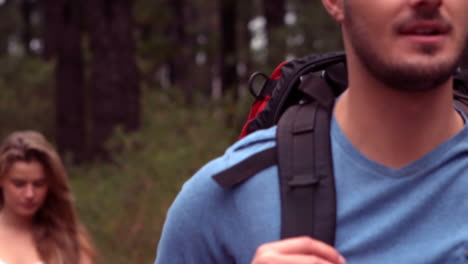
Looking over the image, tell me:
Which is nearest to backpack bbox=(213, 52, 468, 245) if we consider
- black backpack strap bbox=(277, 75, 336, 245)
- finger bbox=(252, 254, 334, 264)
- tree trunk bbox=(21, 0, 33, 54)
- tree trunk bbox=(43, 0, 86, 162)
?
black backpack strap bbox=(277, 75, 336, 245)

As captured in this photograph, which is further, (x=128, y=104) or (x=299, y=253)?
(x=128, y=104)

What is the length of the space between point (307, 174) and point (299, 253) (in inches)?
9.7

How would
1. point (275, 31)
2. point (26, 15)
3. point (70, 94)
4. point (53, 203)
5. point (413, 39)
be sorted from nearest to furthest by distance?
point (413, 39)
point (53, 203)
point (275, 31)
point (70, 94)
point (26, 15)

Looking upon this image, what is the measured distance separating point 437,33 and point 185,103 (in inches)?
413

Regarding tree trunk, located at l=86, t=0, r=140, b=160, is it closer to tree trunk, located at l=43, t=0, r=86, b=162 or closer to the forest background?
the forest background

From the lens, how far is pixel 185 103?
12.5m

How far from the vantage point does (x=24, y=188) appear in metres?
6.45

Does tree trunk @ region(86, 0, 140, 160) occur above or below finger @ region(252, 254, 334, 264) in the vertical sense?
below

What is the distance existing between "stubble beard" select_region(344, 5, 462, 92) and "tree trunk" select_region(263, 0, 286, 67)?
11.5m

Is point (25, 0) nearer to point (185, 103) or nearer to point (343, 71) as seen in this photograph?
point (185, 103)

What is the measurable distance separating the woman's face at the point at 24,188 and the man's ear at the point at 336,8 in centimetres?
437

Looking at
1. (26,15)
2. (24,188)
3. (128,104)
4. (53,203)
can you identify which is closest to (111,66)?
(128,104)

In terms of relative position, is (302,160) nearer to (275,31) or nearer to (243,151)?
(243,151)

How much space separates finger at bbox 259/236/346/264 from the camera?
1.96 m
